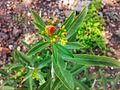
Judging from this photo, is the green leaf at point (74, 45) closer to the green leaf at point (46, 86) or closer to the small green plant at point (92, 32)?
the green leaf at point (46, 86)

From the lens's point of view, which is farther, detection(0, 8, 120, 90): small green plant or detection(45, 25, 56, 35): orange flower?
detection(0, 8, 120, 90): small green plant

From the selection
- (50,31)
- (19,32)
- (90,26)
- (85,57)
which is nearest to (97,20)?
(90,26)

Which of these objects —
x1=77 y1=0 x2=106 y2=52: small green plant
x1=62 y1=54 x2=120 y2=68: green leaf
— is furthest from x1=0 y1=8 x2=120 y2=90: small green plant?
x1=77 y1=0 x2=106 y2=52: small green plant

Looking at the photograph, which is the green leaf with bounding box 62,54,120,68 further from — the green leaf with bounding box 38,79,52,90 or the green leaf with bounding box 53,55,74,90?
the green leaf with bounding box 38,79,52,90

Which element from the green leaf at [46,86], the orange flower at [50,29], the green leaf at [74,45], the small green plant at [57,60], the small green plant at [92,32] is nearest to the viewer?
the orange flower at [50,29]

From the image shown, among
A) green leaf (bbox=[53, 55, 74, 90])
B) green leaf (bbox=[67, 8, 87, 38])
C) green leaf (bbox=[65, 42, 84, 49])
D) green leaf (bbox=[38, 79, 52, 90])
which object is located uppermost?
green leaf (bbox=[67, 8, 87, 38])

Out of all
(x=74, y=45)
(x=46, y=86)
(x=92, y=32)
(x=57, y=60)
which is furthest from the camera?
(x=92, y=32)

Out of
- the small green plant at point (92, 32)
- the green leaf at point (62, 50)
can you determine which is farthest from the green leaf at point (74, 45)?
the small green plant at point (92, 32)

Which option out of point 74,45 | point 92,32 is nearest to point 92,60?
point 74,45

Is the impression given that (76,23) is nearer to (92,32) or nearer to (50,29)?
(50,29)
